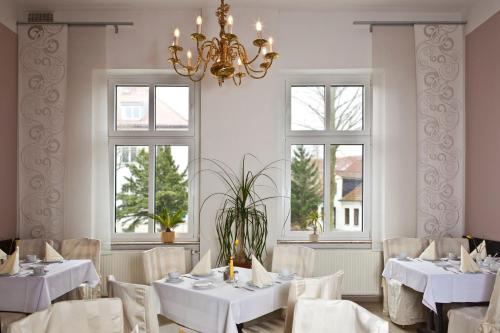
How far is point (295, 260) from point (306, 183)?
4.14 ft

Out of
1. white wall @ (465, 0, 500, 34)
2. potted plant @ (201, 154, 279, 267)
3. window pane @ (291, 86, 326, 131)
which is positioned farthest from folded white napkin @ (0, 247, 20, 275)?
white wall @ (465, 0, 500, 34)

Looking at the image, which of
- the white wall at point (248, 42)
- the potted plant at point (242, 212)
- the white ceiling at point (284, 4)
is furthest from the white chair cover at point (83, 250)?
the white ceiling at point (284, 4)

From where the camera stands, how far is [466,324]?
3271 mm

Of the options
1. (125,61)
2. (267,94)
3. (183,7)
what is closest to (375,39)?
(267,94)

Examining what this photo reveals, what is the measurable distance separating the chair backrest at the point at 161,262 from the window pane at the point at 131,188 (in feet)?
3.53

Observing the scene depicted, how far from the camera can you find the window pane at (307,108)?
5320mm

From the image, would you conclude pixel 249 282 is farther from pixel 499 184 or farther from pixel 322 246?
pixel 499 184

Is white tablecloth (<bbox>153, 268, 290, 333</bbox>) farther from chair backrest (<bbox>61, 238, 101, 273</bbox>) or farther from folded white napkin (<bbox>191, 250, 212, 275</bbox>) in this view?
chair backrest (<bbox>61, 238, 101, 273</bbox>)

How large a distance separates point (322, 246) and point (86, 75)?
3.21 metres

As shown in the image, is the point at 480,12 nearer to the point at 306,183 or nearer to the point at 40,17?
the point at 306,183

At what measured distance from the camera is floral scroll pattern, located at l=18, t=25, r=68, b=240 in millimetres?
4781

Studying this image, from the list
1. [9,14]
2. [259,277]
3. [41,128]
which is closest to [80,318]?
[259,277]

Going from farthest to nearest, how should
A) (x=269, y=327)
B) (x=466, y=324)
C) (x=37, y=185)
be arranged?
(x=37, y=185), (x=269, y=327), (x=466, y=324)

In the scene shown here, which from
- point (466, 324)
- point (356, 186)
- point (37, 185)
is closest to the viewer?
point (466, 324)
